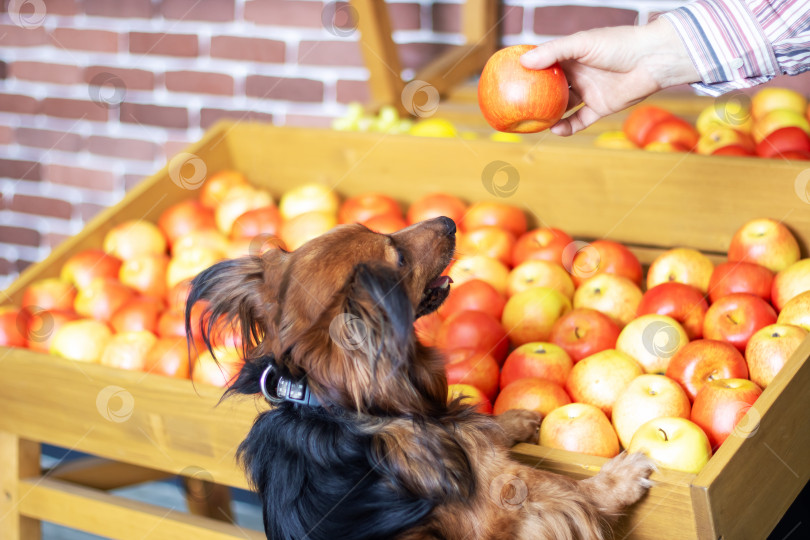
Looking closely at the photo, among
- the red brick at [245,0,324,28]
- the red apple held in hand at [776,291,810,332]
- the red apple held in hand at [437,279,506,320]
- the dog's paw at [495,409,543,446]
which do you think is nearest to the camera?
the dog's paw at [495,409,543,446]

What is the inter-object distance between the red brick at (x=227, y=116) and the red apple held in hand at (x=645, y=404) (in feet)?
7.53

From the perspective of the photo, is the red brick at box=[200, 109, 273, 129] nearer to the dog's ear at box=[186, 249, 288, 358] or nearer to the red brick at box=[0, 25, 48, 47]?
the red brick at box=[0, 25, 48, 47]

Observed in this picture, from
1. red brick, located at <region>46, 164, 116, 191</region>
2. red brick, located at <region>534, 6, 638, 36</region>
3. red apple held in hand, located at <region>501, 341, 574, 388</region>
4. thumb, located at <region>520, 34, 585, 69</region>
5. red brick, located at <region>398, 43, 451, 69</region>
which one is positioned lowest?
red brick, located at <region>46, 164, 116, 191</region>

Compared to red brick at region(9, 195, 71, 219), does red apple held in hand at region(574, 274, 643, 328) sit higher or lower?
higher

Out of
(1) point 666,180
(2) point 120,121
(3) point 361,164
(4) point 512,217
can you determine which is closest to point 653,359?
(1) point 666,180

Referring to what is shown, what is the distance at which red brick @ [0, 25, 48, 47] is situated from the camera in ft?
11.9

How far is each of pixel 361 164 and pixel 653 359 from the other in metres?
1.13

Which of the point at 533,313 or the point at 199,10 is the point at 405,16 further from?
the point at 533,313

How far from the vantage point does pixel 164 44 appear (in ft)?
11.2

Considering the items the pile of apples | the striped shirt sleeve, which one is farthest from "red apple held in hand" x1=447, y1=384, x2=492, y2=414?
the pile of apples

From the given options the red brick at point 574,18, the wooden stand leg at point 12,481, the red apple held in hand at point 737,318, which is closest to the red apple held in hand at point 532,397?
the red apple held in hand at point 737,318

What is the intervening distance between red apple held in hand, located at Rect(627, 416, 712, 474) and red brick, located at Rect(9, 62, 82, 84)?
317 cm

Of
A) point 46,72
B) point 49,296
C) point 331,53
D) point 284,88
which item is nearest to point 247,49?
point 284,88

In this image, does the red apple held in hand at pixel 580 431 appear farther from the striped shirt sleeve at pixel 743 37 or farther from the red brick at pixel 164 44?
the red brick at pixel 164 44
